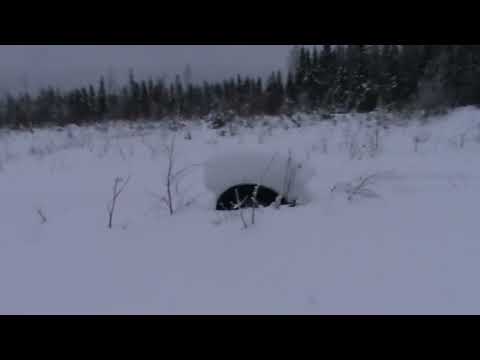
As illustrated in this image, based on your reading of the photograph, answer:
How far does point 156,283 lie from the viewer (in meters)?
1.14

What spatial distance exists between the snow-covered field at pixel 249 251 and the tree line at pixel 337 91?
9514 mm

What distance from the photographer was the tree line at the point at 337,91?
12.5 meters

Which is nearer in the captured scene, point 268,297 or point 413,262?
point 268,297

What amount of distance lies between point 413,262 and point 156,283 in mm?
1219

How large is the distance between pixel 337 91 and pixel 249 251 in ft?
50.7

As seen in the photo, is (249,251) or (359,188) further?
(359,188)

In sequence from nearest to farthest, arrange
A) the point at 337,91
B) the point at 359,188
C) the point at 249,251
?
the point at 249,251 < the point at 359,188 < the point at 337,91

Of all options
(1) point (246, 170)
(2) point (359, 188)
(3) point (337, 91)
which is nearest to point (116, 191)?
(1) point (246, 170)

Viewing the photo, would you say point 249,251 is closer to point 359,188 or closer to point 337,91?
point 359,188

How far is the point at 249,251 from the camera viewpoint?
4.36 feet

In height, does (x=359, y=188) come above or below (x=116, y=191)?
above

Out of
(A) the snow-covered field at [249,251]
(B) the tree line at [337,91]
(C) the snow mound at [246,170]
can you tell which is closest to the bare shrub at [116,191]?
(A) the snow-covered field at [249,251]
